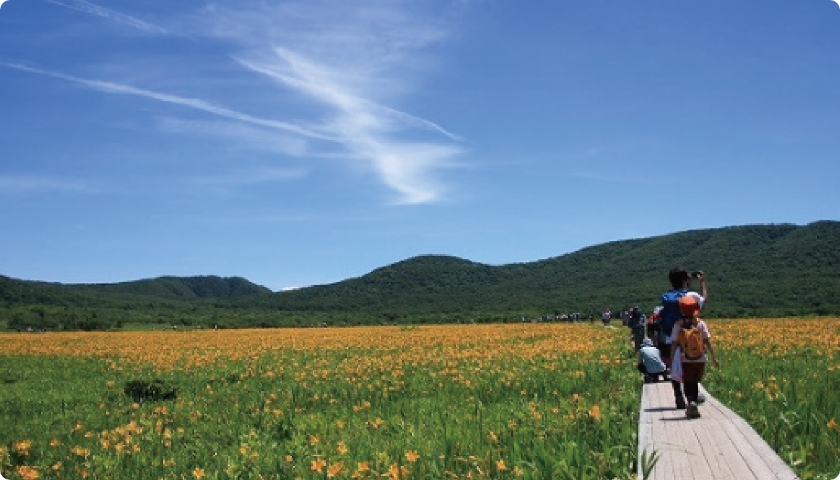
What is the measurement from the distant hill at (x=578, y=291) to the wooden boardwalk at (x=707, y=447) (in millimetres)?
67630

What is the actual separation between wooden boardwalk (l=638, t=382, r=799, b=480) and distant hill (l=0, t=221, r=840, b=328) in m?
67.6

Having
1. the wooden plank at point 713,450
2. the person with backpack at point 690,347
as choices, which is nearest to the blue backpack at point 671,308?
the person with backpack at point 690,347

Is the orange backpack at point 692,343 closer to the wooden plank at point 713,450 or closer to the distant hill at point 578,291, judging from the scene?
the wooden plank at point 713,450

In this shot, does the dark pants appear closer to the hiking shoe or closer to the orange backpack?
the orange backpack

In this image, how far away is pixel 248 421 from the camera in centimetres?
1027

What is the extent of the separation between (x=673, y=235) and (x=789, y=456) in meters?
193

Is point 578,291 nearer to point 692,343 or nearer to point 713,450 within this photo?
point 692,343

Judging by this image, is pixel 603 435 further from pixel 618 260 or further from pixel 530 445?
pixel 618 260

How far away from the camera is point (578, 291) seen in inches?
5492

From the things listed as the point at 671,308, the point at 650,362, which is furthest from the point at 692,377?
the point at 650,362

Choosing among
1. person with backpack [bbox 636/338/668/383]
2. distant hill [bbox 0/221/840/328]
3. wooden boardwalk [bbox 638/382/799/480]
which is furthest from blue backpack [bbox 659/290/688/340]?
distant hill [bbox 0/221/840/328]

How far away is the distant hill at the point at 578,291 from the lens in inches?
3585

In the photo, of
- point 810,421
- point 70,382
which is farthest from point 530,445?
point 70,382

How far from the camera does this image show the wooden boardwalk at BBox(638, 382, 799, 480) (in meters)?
5.65
